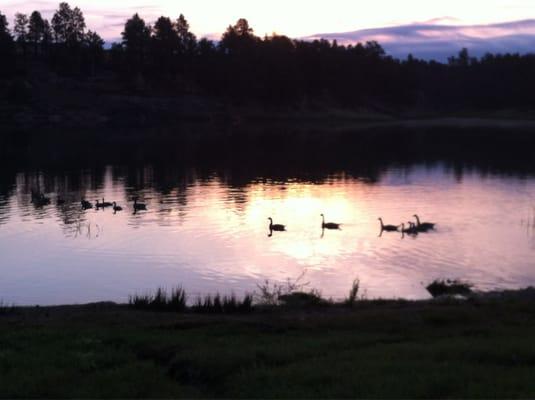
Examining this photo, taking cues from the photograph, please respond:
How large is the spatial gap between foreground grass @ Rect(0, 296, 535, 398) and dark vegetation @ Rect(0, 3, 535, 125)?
10815cm

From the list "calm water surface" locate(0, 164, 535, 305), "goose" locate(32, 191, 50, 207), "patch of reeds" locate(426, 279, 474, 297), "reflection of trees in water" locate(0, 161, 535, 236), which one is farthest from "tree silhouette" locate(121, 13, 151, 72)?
"patch of reeds" locate(426, 279, 474, 297)

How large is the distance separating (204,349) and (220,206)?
29.7m

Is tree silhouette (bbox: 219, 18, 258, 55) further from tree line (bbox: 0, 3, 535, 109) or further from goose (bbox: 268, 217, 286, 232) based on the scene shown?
goose (bbox: 268, 217, 286, 232)

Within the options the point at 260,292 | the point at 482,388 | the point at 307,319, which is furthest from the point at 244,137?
the point at 482,388

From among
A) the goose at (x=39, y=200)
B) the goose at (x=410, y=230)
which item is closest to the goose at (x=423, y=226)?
the goose at (x=410, y=230)

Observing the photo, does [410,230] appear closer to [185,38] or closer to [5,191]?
[5,191]

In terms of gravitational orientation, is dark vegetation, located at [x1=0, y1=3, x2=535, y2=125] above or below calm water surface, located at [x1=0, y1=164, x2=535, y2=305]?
above

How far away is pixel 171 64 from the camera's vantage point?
139250 millimetres

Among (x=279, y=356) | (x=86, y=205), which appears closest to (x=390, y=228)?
(x=86, y=205)

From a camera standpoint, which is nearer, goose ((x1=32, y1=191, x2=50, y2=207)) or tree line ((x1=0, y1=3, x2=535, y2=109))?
goose ((x1=32, y1=191, x2=50, y2=207))

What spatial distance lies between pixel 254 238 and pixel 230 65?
4461 inches

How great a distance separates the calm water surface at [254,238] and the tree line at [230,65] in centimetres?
8787

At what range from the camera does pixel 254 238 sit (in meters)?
31.3

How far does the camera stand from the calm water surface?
930 inches
